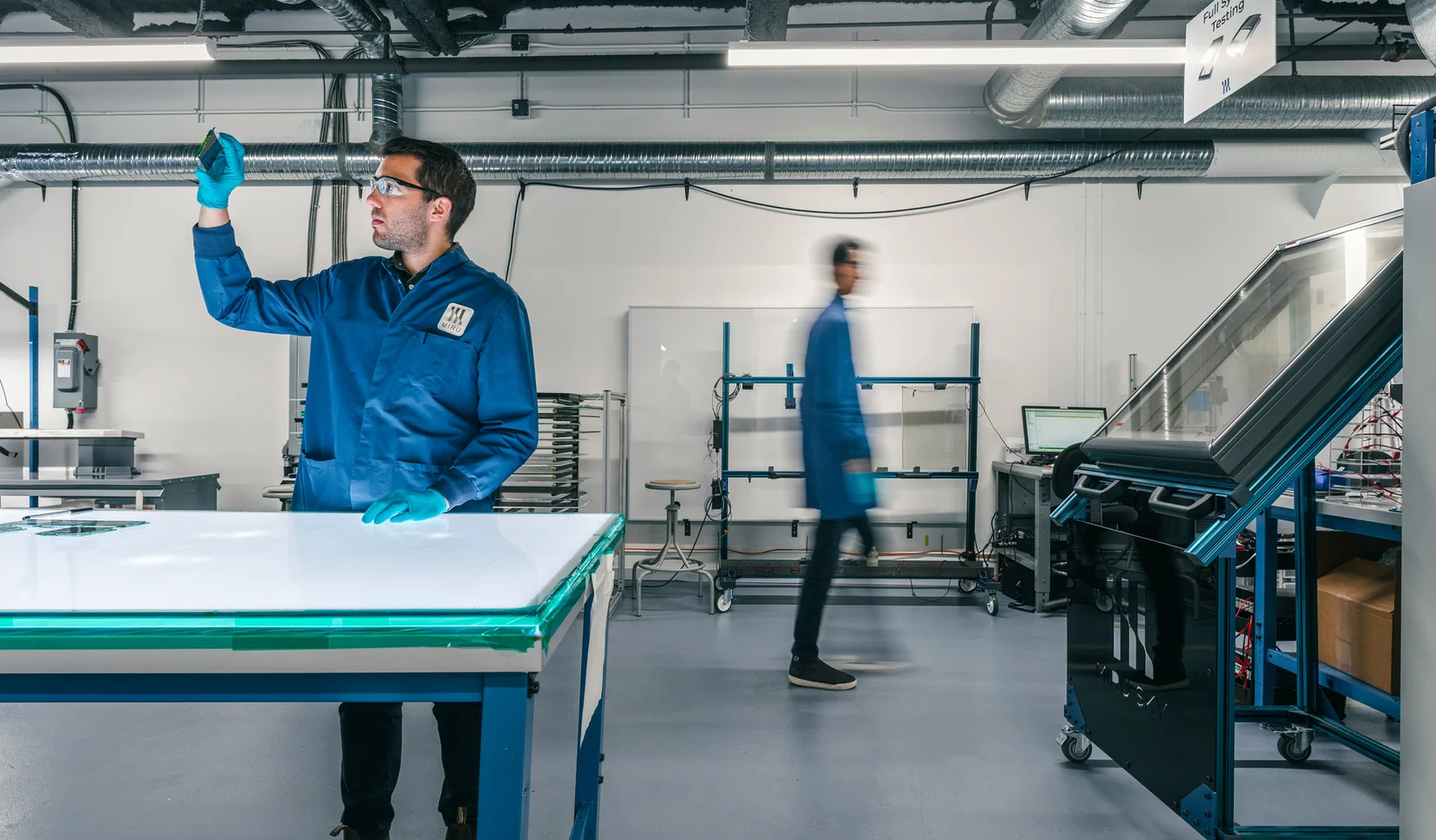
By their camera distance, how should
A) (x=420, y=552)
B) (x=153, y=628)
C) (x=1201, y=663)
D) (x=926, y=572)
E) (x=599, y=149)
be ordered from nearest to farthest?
(x=153, y=628) < (x=420, y=552) < (x=1201, y=663) < (x=926, y=572) < (x=599, y=149)

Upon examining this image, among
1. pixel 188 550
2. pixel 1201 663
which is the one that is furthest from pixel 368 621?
pixel 1201 663

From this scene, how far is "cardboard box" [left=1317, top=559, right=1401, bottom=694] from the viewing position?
6.11 ft

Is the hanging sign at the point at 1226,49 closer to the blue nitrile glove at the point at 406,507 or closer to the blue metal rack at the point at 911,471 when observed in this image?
the blue metal rack at the point at 911,471

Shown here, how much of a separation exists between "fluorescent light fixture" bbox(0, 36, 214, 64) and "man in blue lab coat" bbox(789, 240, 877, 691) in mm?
2457

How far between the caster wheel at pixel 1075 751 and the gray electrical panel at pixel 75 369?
17.5 feet

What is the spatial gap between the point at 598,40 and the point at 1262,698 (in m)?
4.38

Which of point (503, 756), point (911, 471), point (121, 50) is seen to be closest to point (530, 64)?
point (121, 50)

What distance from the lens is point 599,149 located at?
4238 mm

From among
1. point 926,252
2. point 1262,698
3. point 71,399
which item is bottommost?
point 1262,698

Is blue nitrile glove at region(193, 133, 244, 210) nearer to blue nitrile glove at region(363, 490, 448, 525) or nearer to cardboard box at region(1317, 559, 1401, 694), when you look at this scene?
blue nitrile glove at region(363, 490, 448, 525)

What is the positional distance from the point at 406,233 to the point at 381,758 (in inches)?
38.8

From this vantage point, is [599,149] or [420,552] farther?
[599,149]

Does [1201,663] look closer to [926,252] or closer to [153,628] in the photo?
[153,628]

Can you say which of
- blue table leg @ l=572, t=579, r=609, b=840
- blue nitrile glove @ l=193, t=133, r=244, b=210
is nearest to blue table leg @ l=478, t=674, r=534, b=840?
blue table leg @ l=572, t=579, r=609, b=840
